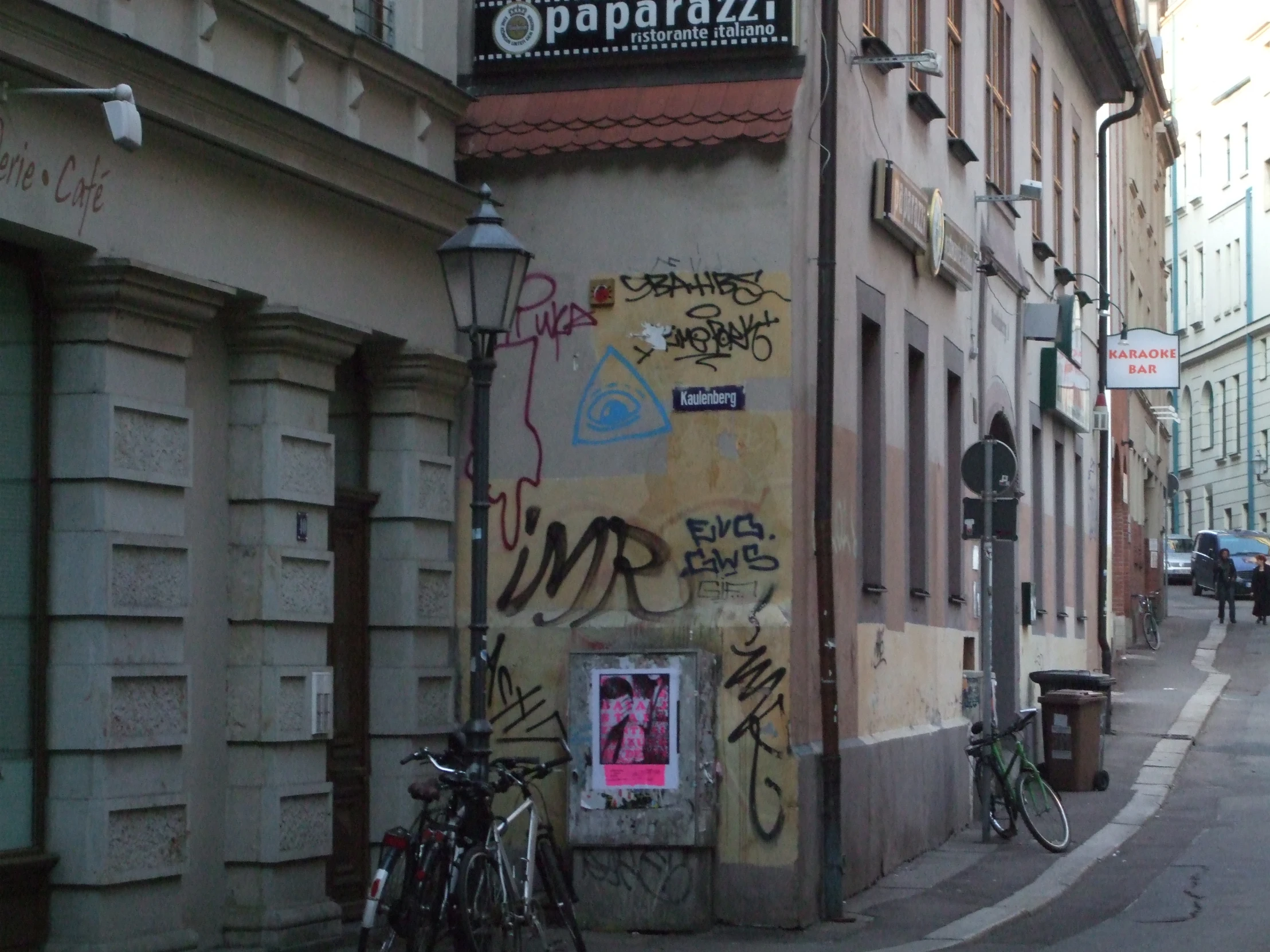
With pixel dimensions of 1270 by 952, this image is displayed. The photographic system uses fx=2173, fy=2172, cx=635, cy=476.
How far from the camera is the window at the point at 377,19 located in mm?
A: 12578

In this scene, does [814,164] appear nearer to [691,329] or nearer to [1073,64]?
[691,329]

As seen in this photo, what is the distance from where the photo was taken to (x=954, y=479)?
19219 millimetres

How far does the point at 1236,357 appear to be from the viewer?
75312 mm

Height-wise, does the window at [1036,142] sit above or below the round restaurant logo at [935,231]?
above

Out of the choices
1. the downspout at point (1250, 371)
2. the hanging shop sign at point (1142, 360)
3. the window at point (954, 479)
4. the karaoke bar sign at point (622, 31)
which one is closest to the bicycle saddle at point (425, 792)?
the karaoke bar sign at point (622, 31)

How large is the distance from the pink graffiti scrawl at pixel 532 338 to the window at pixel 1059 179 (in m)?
13.3

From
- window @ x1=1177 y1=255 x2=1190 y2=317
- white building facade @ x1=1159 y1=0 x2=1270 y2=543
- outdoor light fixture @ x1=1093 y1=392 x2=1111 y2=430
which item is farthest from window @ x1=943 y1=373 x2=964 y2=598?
window @ x1=1177 y1=255 x2=1190 y2=317

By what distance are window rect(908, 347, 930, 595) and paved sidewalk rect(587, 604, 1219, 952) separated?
2.26 metres

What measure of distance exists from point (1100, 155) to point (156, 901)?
2116cm

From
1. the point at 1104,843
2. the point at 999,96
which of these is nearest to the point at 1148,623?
the point at 999,96

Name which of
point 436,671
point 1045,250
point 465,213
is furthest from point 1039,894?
point 1045,250

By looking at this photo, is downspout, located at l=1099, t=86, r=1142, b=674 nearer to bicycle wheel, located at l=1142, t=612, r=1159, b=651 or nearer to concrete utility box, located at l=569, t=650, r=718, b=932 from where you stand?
bicycle wheel, located at l=1142, t=612, r=1159, b=651

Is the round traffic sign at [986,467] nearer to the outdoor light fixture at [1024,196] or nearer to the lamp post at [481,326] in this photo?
the outdoor light fixture at [1024,196]

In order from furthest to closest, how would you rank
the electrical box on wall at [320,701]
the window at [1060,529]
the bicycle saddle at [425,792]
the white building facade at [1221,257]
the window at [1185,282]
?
the window at [1185,282] < the white building facade at [1221,257] < the window at [1060,529] < the electrical box on wall at [320,701] < the bicycle saddle at [425,792]
